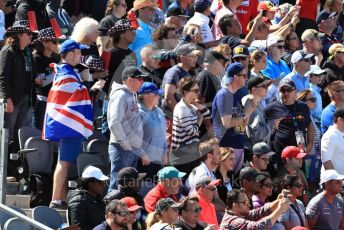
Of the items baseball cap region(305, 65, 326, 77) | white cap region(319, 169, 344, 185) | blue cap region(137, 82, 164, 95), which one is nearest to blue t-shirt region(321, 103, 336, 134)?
baseball cap region(305, 65, 326, 77)

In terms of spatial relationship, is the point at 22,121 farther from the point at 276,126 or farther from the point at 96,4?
the point at 96,4

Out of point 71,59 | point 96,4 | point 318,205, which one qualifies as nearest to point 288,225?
point 318,205

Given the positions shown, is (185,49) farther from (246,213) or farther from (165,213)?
(165,213)

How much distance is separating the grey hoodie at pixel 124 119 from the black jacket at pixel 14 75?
1.14 metres

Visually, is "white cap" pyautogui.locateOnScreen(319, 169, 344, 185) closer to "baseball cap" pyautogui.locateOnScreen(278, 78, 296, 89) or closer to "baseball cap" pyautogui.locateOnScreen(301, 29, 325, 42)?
"baseball cap" pyautogui.locateOnScreen(278, 78, 296, 89)

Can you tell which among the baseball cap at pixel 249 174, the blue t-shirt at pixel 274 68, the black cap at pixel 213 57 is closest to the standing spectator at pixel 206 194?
the baseball cap at pixel 249 174

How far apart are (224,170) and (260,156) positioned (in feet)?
2.13

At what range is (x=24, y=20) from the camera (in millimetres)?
18422

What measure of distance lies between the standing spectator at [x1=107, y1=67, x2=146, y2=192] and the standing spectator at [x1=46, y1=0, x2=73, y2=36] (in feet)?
13.2

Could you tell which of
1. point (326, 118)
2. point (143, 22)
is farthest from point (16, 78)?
point (326, 118)

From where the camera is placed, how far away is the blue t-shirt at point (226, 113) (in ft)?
54.6

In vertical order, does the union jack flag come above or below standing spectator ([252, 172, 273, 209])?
above

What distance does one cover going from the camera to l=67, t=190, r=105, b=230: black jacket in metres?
14.1

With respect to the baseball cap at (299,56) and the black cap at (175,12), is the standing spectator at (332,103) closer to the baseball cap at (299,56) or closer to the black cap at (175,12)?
the baseball cap at (299,56)
